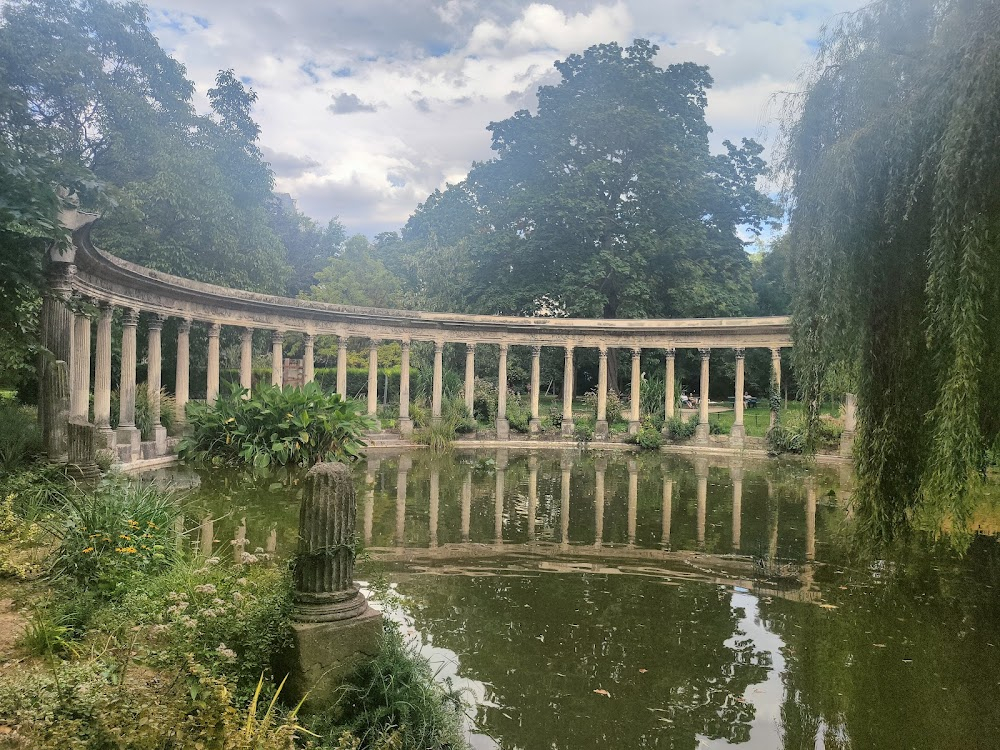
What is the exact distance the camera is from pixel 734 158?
137 ft

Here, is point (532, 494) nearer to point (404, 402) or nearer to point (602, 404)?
point (404, 402)

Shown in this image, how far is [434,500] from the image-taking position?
1612 centimetres

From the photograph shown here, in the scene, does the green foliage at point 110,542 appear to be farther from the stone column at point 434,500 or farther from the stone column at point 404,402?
the stone column at point 404,402

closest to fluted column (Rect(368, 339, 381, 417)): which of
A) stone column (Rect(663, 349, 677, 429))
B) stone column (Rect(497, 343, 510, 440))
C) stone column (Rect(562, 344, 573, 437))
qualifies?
stone column (Rect(497, 343, 510, 440))

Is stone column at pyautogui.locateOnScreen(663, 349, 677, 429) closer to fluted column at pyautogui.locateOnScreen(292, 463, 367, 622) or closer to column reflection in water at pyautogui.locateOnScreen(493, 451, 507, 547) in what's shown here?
column reflection in water at pyautogui.locateOnScreen(493, 451, 507, 547)

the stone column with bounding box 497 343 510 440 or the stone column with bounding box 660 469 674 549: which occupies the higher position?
the stone column with bounding box 497 343 510 440

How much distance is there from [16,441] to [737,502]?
51.2ft

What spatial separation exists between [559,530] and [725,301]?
29.4 m

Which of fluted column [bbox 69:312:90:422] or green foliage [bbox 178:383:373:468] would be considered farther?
green foliage [bbox 178:383:373:468]

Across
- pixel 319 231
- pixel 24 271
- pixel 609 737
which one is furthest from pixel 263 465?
pixel 319 231

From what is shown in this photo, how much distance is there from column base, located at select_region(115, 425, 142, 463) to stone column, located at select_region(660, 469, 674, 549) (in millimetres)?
15175

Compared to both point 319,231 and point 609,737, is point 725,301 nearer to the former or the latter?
point 609,737

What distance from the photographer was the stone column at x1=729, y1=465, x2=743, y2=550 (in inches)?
520

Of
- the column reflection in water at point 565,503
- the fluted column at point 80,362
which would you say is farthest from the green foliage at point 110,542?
the fluted column at point 80,362
